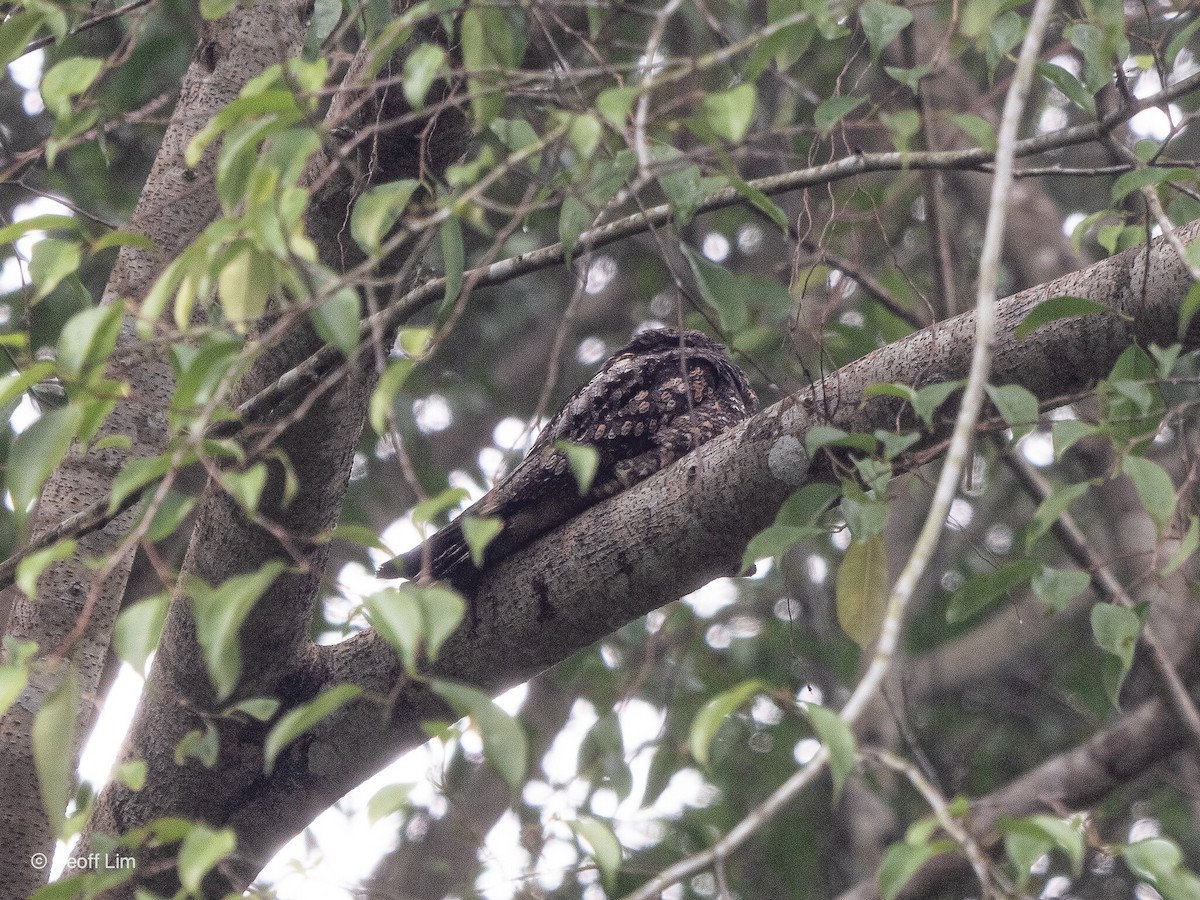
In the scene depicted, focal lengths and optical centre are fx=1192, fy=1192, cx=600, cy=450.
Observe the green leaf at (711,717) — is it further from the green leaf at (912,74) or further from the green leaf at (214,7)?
the green leaf at (214,7)

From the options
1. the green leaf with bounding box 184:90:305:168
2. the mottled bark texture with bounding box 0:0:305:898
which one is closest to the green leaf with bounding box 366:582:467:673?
the green leaf with bounding box 184:90:305:168

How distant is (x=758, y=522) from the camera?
6.90ft

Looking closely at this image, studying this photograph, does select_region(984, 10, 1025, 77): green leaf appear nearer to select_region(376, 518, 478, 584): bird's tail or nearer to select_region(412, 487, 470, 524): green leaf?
select_region(412, 487, 470, 524): green leaf

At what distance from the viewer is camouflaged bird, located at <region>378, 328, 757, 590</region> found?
2420 mm

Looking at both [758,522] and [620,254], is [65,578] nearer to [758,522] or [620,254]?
[758,522]

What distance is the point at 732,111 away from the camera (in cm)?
140

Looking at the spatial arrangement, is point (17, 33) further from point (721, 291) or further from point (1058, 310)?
point (1058, 310)

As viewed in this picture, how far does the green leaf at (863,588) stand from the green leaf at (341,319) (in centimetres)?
90

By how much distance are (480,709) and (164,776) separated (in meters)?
1.57

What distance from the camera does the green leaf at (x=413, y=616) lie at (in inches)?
46.3

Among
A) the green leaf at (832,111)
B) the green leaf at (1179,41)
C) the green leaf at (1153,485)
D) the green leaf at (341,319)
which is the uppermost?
the green leaf at (341,319)

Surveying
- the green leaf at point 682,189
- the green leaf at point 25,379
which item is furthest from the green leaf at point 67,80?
the green leaf at point 682,189

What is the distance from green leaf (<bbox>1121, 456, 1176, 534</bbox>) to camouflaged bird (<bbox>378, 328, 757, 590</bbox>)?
2.48 ft

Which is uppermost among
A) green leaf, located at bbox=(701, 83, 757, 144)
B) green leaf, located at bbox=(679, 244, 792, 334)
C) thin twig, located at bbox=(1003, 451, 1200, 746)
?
green leaf, located at bbox=(701, 83, 757, 144)
